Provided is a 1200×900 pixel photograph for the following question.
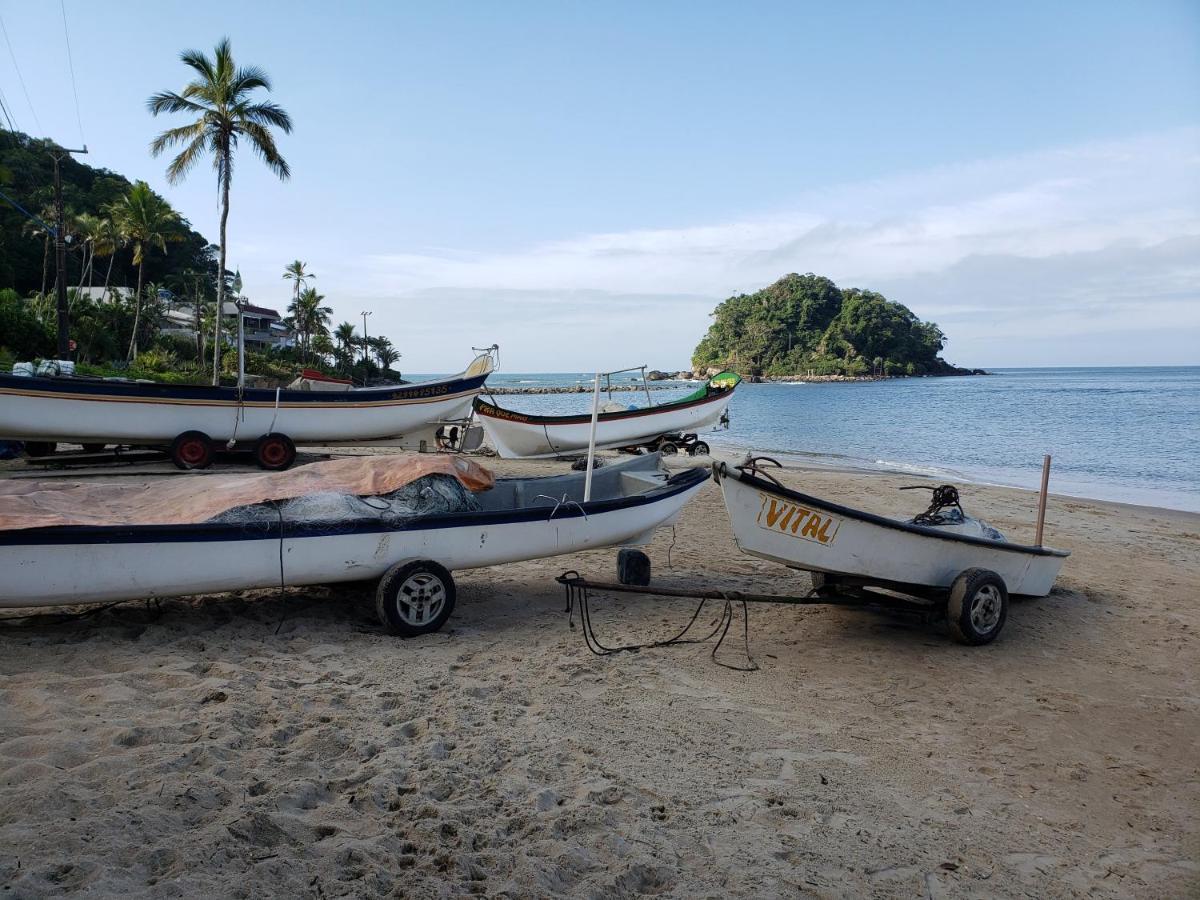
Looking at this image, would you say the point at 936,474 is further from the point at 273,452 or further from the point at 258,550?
the point at 258,550

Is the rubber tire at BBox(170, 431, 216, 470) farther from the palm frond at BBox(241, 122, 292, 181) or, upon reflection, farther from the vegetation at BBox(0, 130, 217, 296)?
the vegetation at BBox(0, 130, 217, 296)

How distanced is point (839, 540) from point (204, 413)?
10.5 meters

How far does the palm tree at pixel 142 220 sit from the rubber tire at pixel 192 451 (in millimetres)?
34045

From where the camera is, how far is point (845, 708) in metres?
4.66

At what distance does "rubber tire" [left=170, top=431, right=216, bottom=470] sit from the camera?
11820 millimetres

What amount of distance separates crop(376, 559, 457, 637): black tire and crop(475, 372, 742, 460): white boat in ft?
34.8

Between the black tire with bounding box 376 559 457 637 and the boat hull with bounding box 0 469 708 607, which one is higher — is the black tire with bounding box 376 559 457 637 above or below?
below

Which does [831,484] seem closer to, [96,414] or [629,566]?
[629,566]

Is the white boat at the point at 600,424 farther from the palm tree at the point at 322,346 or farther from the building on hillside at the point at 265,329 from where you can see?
the building on hillside at the point at 265,329

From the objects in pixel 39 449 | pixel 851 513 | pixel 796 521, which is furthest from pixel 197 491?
pixel 39 449

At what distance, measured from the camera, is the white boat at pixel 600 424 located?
17.1 meters

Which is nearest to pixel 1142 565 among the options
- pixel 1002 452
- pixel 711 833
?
pixel 711 833

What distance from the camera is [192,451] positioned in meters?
11.9

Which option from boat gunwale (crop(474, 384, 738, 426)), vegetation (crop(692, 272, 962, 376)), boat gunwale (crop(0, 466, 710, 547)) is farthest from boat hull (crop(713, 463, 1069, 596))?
vegetation (crop(692, 272, 962, 376))
